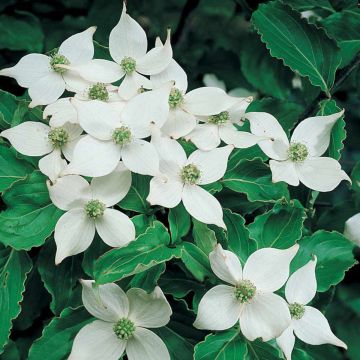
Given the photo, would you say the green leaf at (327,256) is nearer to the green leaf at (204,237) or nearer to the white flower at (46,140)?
the green leaf at (204,237)

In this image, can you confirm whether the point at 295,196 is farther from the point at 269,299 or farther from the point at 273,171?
the point at 269,299

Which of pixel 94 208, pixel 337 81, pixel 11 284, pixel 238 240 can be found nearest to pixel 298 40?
pixel 337 81

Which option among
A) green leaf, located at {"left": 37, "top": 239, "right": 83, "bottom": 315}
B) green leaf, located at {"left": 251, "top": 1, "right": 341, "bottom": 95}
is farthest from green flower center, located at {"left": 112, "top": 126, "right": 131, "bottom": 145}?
green leaf, located at {"left": 251, "top": 1, "right": 341, "bottom": 95}

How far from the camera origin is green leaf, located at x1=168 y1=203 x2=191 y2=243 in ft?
3.28

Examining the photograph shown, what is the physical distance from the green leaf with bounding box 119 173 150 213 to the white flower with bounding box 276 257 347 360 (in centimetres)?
25

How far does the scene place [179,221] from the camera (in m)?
1.01

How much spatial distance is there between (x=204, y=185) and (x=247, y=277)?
0.16 meters

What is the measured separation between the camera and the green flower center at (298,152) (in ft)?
3.60

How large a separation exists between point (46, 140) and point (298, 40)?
539mm

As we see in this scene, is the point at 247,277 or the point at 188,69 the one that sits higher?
the point at 247,277

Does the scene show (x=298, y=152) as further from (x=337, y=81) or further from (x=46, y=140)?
(x=46, y=140)

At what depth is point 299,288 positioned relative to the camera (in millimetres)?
1009

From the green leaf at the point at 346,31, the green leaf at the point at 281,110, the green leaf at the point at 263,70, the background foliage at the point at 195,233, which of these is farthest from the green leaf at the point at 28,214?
the green leaf at the point at 263,70

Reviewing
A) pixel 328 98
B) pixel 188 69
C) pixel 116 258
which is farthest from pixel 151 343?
pixel 188 69
